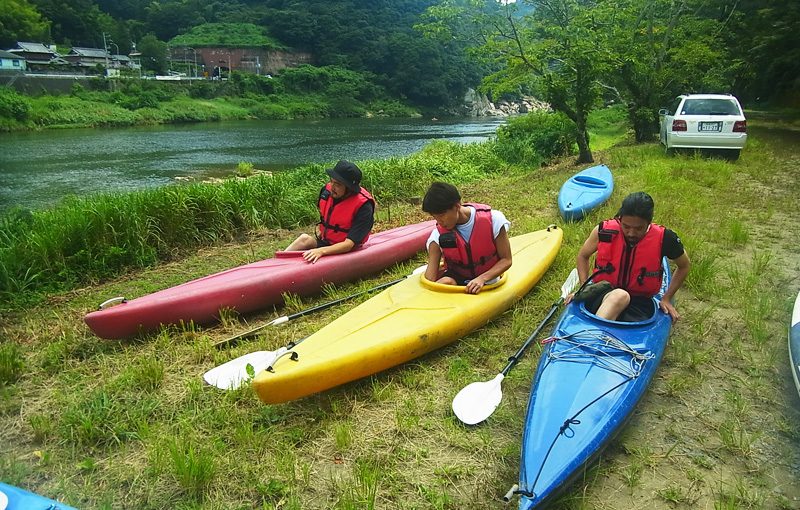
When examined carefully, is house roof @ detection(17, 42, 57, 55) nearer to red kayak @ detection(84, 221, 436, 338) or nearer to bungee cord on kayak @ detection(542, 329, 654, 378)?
red kayak @ detection(84, 221, 436, 338)

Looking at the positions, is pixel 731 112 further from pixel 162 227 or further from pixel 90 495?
pixel 90 495

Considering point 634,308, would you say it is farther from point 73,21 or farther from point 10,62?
point 73,21

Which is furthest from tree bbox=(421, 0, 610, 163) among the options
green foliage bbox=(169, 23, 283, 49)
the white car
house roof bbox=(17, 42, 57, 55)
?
green foliage bbox=(169, 23, 283, 49)

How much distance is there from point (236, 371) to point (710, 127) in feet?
29.9

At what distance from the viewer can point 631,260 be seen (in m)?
2.97

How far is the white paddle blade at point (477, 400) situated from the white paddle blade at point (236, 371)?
1003 millimetres

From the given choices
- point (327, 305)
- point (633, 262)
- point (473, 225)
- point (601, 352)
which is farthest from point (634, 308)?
point (327, 305)

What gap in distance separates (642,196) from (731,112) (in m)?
7.91

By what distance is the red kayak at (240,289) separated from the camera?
350cm

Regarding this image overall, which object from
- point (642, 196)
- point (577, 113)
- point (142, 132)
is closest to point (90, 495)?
point (642, 196)

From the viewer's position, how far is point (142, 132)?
92.6ft

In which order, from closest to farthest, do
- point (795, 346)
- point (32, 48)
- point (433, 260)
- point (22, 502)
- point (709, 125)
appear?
point (22, 502)
point (795, 346)
point (433, 260)
point (709, 125)
point (32, 48)

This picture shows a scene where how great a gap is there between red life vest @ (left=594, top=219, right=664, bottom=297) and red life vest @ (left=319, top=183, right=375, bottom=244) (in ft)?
6.38

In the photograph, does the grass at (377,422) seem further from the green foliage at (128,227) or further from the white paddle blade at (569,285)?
the green foliage at (128,227)
